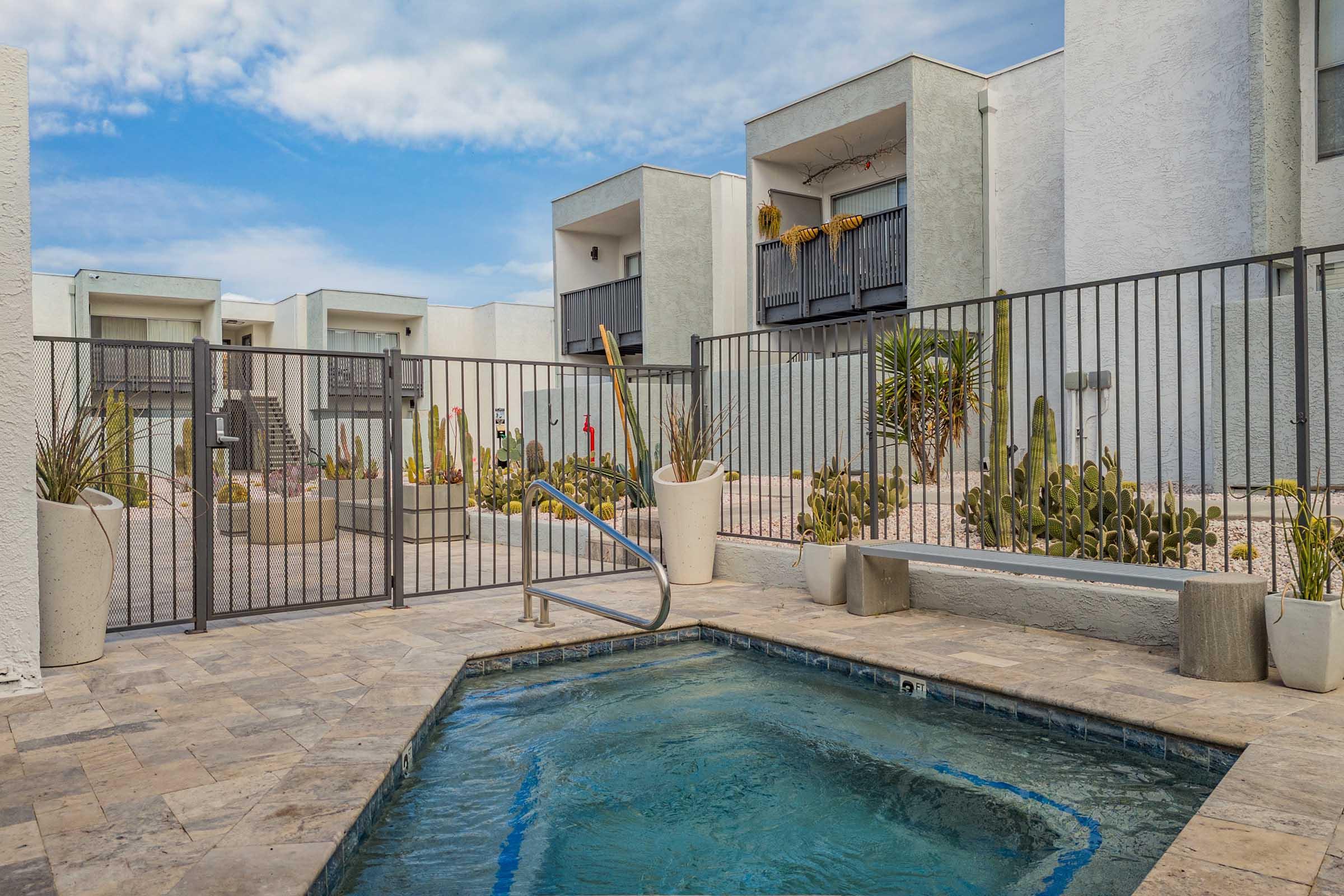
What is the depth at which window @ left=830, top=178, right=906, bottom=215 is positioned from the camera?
545 inches

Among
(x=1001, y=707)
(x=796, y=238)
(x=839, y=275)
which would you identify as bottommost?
(x=1001, y=707)

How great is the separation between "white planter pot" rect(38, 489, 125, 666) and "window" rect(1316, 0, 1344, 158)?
10.3m

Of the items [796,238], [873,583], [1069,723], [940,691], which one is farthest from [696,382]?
[796,238]

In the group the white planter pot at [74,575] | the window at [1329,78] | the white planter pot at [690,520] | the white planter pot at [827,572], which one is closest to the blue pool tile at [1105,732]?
the white planter pot at [827,572]

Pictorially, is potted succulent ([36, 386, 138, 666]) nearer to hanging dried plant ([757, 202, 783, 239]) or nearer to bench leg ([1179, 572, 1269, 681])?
bench leg ([1179, 572, 1269, 681])

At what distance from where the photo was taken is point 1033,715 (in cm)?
386

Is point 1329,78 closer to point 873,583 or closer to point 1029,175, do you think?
point 1029,175

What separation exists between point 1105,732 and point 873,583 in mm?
2343

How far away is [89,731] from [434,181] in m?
42.7

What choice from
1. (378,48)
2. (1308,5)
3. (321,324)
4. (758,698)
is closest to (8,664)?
(758,698)

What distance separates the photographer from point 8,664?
4141 mm

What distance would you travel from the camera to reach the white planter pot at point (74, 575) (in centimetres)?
451

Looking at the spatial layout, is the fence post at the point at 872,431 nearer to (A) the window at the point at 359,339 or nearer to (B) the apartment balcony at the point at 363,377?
(B) the apartment balcony at the point at 363,377

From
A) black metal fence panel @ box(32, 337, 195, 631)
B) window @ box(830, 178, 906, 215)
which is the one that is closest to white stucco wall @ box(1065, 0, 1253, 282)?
window @ box(830, 178, 906, 215)
